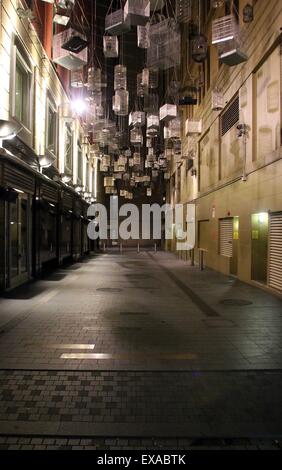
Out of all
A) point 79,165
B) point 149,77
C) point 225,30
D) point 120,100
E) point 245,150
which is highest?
point 79,165

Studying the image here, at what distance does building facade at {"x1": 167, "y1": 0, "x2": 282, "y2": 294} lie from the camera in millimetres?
11664

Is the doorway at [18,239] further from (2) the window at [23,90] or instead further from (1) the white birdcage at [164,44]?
(1) the white birdcage at [164,44]

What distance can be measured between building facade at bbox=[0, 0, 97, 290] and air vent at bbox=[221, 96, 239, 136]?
24.8 feet

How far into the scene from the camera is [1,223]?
11.0m

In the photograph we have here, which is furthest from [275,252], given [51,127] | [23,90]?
[51,127]

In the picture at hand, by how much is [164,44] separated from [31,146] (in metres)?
7.41

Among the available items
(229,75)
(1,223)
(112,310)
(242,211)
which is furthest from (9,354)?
(229,75)

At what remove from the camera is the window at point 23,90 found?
1385cm

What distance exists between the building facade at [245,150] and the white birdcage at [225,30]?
66cm

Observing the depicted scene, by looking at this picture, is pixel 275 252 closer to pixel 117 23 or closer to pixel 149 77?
pixel 149 77

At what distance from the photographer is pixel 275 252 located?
11836mm

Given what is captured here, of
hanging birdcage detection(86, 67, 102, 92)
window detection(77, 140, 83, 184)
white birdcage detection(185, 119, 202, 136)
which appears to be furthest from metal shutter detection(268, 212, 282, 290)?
window detection(77, 140, 83, 184)

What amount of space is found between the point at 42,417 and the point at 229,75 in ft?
52.1

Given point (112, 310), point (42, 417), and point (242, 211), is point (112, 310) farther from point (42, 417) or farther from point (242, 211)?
point (242, 211)
